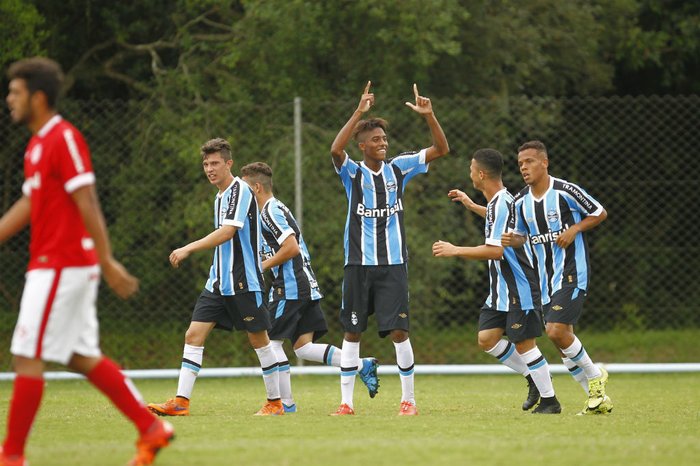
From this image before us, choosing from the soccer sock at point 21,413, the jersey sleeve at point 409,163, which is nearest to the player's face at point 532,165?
the jersey sleeve at point 409,163

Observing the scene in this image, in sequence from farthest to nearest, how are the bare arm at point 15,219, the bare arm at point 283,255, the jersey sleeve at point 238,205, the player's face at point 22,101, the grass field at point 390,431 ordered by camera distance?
1. the bare arm at point 283,255
2. the jersey sleeve at point 238,205
3. the bare arm at point 15,219
4. the grass field at point 390,431
5. the player's face at point 22,101

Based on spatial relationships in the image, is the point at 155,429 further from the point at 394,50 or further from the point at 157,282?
the point at 394,50

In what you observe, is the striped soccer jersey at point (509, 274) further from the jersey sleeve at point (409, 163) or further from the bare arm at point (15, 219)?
the bare arm at point (15, 219)

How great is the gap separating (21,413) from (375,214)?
13.3ft

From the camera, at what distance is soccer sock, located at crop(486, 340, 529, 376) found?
9.68 m

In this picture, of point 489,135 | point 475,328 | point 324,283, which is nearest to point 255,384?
point 324,283

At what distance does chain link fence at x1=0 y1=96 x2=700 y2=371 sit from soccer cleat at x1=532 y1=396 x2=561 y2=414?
4.68m

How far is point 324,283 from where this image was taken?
13234mm

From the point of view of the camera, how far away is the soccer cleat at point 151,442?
5387mm

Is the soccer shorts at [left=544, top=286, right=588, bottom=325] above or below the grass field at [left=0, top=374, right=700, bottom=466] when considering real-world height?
above

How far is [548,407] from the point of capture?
345 inches

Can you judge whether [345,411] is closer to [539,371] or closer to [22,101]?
[539,371]

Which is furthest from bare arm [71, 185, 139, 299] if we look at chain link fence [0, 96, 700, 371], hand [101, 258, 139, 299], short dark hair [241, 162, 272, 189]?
chain link fence [0, 96, 700, 371]

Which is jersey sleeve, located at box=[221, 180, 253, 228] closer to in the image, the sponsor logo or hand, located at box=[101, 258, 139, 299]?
the sponsor logo
